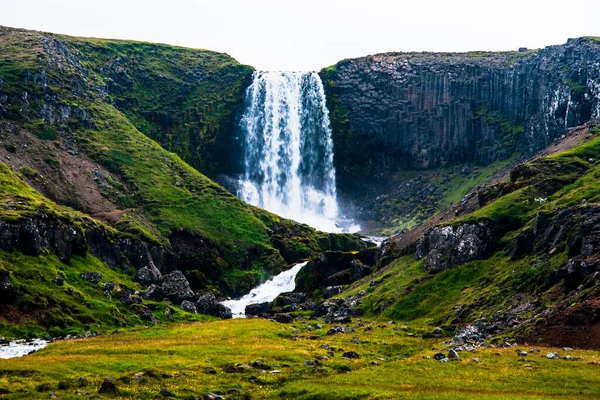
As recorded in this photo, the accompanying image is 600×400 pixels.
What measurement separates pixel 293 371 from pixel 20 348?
29983mm

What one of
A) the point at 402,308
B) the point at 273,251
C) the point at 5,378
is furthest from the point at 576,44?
the point at 5,378

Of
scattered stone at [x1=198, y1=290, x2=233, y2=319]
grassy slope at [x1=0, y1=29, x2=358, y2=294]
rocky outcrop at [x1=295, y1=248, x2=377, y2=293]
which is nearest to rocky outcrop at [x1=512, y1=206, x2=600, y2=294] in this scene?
rocky outcrop at [x1=295, y1=248, x2=377, y2=293]

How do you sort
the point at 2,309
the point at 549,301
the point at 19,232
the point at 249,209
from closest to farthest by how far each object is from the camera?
1. the point at 549,301
2. the point at 2,309
3. the point at 19,232
4. the point at 249,209

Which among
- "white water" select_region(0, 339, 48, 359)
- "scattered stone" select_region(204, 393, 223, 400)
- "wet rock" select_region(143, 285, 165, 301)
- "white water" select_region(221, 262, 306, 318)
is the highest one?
"scattered stone" select_region(204, 393, 223, 400)

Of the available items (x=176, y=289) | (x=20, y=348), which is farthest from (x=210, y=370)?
(x=176, y=289)

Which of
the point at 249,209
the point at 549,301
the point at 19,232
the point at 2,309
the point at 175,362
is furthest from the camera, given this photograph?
the point at 249,209

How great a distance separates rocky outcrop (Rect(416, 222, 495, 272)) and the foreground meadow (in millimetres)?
23873

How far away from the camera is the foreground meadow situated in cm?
4222

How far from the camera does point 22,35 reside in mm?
190500

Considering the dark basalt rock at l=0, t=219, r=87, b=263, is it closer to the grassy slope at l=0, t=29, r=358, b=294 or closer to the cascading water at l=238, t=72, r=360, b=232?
the grassy slope at l=0, t=29, r=358, b=294

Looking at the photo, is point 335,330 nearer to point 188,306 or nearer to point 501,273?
point 501,273

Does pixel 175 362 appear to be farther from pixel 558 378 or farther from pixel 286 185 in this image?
pixel 286 185

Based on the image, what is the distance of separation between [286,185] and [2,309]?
118533mm

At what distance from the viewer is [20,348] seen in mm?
68750
